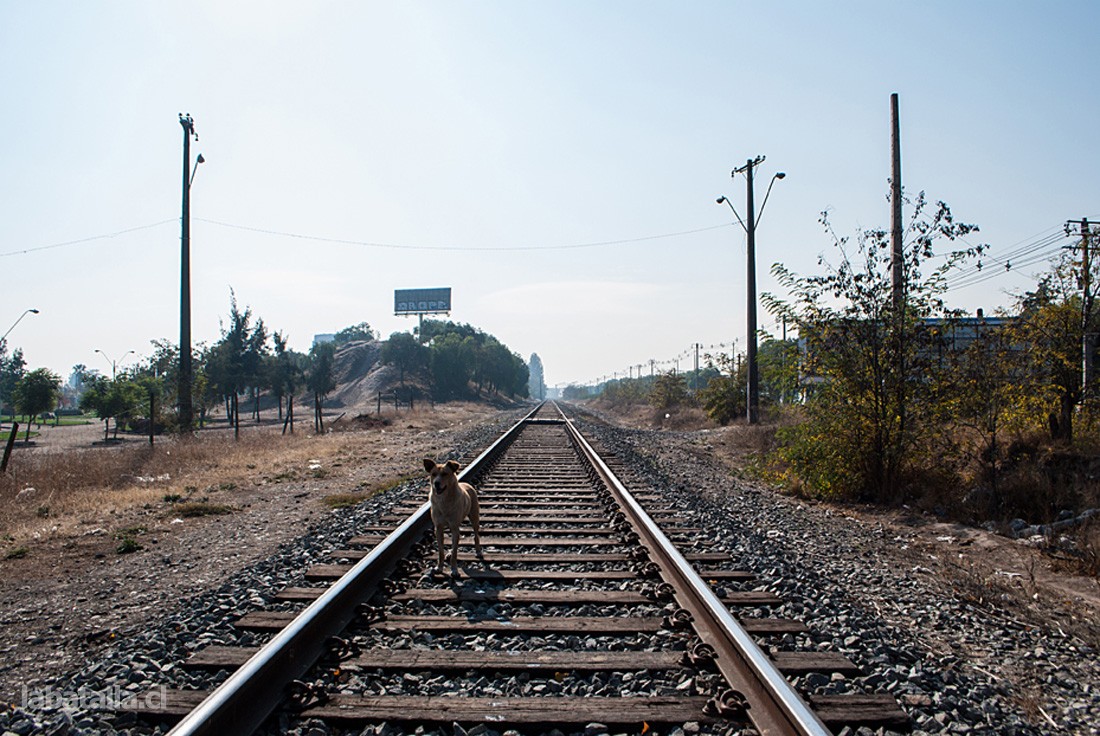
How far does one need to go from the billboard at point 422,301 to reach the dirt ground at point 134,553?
96.0m

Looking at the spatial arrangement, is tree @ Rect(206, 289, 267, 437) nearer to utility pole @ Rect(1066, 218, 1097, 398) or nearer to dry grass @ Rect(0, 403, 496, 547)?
dry grass @ Rect(0, 403, 496, 547)

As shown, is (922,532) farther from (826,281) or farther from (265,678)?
(265,678)

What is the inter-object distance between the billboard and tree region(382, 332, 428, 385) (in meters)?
11.7

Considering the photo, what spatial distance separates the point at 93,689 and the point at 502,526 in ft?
13.0

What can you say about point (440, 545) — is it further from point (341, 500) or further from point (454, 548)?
point (341, 500)

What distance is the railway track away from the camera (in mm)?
2902

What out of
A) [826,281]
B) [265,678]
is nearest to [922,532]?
[826,281]

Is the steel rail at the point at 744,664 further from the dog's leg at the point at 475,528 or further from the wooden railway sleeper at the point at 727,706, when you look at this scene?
the dog's leg at the point at 475,528

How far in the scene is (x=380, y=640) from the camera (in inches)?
150

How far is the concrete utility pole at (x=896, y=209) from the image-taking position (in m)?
8.76

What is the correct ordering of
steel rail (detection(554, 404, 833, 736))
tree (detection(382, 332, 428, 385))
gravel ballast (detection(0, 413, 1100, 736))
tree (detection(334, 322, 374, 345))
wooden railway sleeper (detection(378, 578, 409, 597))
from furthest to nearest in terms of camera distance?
1. tree (detection(334, 322, 374, 345))
2. tree (detection(382, 332, 428, 385))
3. wooden railway sleeper (detection(378, 578, 409, 597))
4. gravel ballast (detection(0, 413, 1100, 736))
5. steel rail (detection(554, 404, 833, 736))

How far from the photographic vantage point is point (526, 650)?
365 cm

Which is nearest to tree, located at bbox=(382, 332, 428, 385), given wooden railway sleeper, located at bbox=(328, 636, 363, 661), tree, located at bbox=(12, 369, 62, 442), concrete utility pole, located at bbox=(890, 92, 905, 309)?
tree, located at bbox=(12, 369, 62, 442)

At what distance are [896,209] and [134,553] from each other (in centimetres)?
1116
